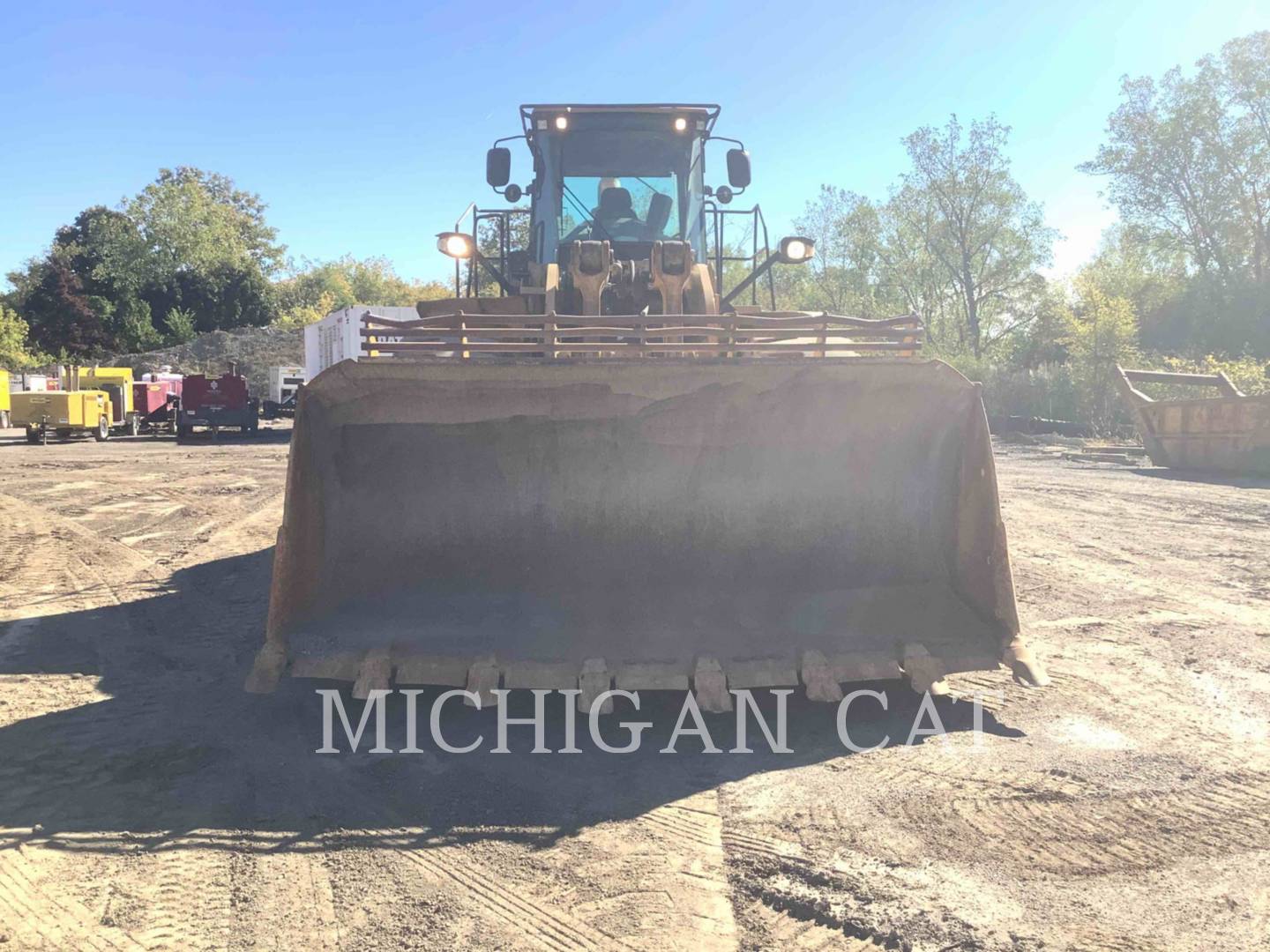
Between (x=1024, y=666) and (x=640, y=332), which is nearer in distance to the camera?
(x=1024, y=666)

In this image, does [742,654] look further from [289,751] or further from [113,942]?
[113,942]

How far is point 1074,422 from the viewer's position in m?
23.9

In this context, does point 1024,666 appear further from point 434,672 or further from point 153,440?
point 153,440

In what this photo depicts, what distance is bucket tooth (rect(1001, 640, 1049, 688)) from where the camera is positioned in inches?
136

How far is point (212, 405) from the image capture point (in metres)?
22.4

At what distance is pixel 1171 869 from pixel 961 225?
4117 cm

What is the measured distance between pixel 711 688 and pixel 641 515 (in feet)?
3.56

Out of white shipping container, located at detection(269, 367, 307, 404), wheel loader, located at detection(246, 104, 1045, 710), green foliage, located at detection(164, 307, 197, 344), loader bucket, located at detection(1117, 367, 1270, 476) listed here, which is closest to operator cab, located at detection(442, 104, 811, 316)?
wheel loader, located at detection(246, 104, 1045, 710)

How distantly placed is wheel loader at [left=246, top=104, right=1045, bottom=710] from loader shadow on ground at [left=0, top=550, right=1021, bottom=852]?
0.73 ft

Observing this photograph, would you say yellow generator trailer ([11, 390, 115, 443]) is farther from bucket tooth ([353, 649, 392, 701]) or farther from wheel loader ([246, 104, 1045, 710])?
bucket tooth ([353, 649, 392, 701])

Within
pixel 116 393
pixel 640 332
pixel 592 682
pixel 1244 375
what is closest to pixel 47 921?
pixel 592 682

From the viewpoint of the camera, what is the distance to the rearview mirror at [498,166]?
6.17 meters

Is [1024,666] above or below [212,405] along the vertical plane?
below

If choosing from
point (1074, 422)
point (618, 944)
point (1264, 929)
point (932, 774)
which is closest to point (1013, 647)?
point (932, 774)
